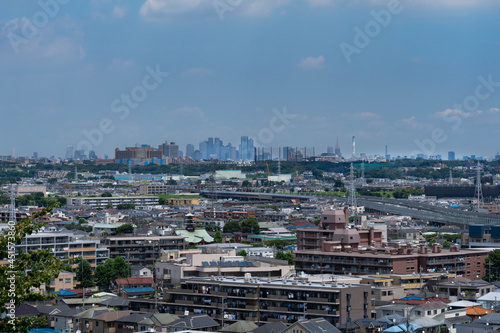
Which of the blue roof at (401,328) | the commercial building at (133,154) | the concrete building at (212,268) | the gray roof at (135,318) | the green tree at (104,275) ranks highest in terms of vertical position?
the commercial building at (133,154)

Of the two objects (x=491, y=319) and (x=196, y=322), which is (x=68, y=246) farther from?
(x=491, y=319)

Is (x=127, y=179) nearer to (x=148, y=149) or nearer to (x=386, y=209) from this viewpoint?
(x=148, y=149)

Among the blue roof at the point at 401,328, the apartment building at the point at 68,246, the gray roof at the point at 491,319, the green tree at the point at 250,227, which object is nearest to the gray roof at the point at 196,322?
the blue roof at the point at 401,328

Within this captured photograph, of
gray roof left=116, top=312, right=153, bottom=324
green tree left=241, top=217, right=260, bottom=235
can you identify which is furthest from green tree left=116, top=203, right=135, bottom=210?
gray roof left=116, top=312, right=153, bottom=324

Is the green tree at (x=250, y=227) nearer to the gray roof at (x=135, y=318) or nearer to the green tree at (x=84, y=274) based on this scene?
the green tree at (x=84, y=274)

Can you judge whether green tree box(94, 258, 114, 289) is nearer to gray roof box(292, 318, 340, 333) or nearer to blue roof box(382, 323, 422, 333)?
gray roof box(292, 318, 340, 333)

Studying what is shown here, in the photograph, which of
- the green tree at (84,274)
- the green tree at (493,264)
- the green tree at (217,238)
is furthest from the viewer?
the green tree at (217,238)
